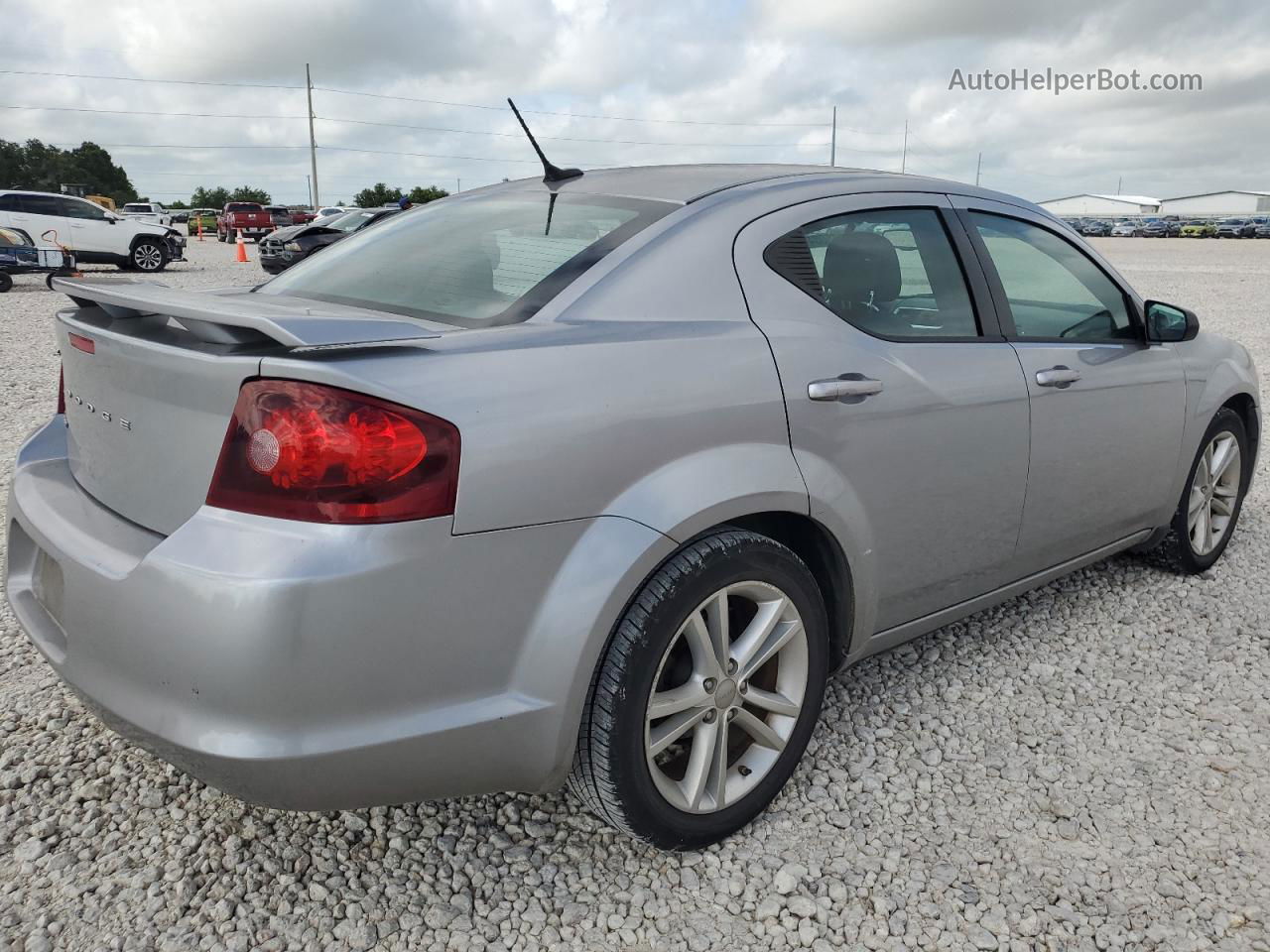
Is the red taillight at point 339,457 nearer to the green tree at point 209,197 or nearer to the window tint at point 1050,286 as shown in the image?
the window tint at point 1050,286

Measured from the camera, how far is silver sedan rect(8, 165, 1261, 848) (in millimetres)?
1774

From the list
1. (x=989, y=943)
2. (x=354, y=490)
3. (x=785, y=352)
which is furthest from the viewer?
(x=785, y=352)

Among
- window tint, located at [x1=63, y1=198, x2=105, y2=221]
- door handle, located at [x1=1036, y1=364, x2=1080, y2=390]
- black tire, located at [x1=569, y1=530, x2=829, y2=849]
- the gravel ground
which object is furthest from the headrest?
window tint, located at [x1=63, y1=198, x2=105, y2=221]

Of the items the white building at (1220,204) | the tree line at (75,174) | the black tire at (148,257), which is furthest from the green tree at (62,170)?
the white building at (1220,204)

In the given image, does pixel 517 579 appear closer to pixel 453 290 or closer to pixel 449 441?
pixel 449 441

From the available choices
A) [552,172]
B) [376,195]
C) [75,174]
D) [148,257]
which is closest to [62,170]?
[75,174]

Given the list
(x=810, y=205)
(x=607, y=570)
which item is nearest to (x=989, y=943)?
(x=607, y=570)

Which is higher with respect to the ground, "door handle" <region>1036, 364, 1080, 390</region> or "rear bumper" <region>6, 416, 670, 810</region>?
"door handle" <region>1036, 364, 1080, 390</region>

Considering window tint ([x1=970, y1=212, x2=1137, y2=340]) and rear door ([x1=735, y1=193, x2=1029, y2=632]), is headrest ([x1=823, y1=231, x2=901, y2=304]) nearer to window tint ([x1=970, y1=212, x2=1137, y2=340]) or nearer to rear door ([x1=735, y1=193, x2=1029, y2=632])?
rear door ([x1=735, y1=193, x2=1029, y2=632])

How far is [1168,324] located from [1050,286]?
53 cm

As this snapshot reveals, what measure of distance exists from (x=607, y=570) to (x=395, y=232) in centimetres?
150

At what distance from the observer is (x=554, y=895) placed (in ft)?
7.32

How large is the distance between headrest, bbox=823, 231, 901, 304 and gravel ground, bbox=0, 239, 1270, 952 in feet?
4.07

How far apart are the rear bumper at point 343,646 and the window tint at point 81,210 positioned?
19.5 m
